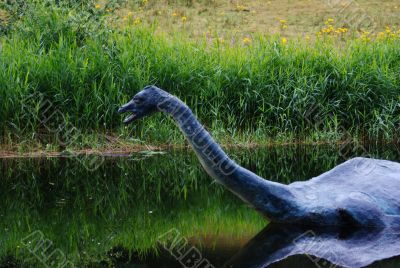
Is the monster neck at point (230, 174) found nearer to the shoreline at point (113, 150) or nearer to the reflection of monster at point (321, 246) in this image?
the reflection of monster at point (321, 246)

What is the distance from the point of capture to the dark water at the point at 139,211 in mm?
4809

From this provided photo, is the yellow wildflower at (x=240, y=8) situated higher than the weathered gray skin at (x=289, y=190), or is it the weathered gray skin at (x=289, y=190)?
the weathered gray skin at (x=289, y=190)

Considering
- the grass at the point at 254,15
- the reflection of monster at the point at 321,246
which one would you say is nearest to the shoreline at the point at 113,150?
the reflection of monster at the point at 321,246

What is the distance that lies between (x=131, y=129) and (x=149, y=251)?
408 centimetres

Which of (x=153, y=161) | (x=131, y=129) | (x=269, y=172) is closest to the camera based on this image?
(x=269, y=172)

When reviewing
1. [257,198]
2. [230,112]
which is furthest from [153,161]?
[257,198]

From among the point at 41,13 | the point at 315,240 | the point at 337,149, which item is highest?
the point at 41,13

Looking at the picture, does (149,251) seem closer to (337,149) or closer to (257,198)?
(257,198)

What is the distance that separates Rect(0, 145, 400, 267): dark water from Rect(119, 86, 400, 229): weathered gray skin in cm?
18

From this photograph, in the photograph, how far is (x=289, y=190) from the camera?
5.25 metres

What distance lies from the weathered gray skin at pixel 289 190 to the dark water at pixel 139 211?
0.18 m

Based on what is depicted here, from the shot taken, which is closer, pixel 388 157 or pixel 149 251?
pixel 149 251

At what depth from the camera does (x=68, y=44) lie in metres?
9.62

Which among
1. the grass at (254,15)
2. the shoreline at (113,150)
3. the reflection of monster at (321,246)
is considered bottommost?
the shoreline at (113,150)
